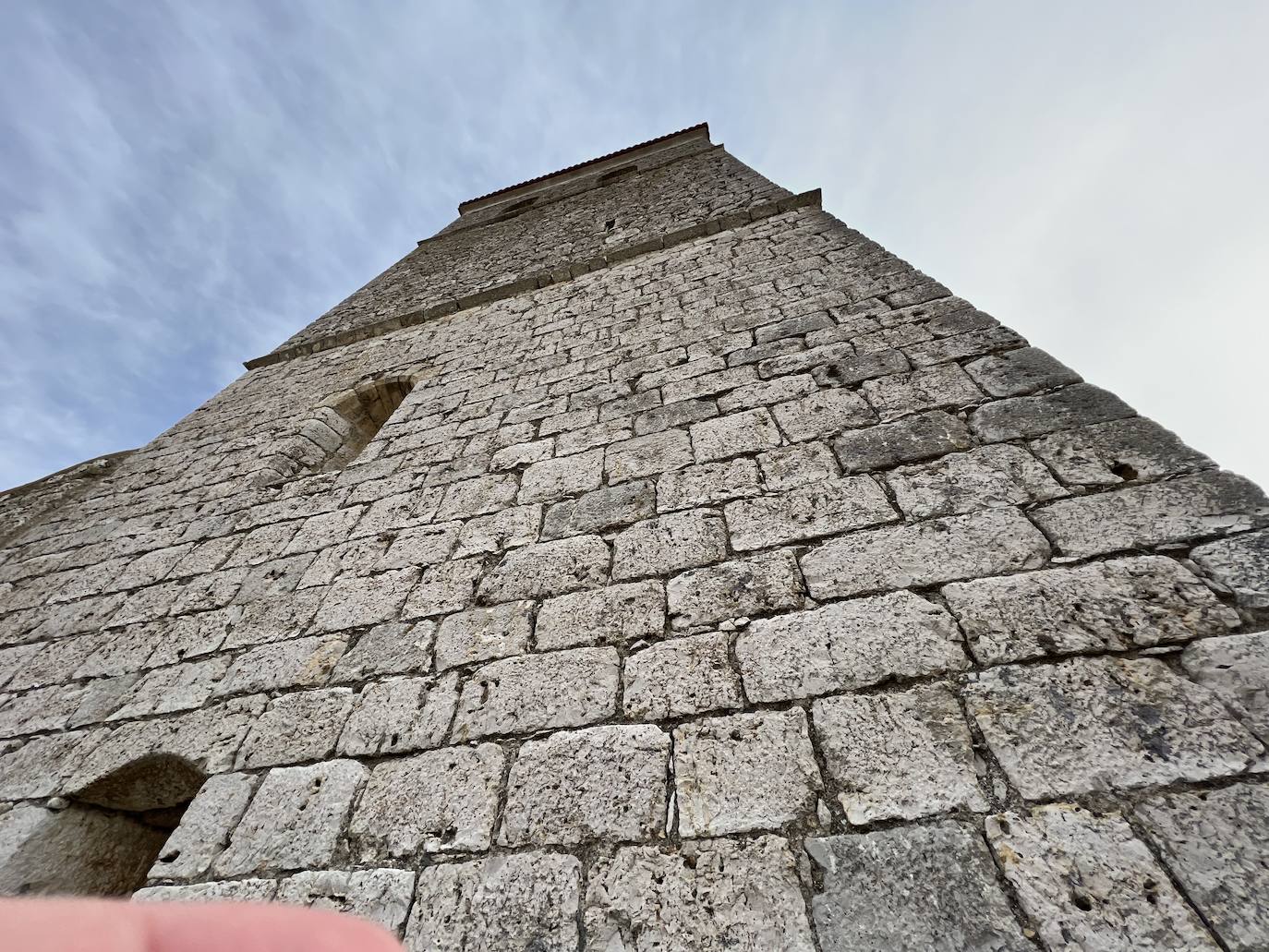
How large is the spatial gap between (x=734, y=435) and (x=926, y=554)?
36.9 inches

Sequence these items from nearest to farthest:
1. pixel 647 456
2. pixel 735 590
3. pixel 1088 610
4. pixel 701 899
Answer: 1. pixel 701 899
2. pixel 1088 610
3. pixel 735 590
4. pixel 647 456

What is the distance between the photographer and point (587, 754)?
146 centimetres

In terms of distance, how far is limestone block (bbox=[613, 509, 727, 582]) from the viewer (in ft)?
6.24

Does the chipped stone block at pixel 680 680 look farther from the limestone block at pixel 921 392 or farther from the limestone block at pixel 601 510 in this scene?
the limestone block at pixel 921 392

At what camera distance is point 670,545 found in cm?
198

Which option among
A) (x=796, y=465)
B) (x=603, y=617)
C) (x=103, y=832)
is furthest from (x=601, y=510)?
(x=103, y=832)

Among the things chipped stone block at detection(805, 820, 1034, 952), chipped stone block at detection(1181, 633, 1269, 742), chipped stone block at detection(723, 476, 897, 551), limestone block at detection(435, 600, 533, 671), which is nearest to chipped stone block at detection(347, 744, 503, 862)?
limestone block at detection(435, 600, 533, 671)

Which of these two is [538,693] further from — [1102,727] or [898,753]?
[1102,727]

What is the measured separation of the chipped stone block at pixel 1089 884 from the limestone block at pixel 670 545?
103 cm

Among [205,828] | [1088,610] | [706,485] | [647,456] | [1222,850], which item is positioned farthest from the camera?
[647,456]

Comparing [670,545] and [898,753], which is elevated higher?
[670,545]

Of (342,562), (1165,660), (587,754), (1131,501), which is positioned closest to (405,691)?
(587,754)

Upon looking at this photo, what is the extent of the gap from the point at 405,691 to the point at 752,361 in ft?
6.95

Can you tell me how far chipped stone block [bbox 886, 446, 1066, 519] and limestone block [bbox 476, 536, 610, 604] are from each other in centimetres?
110
